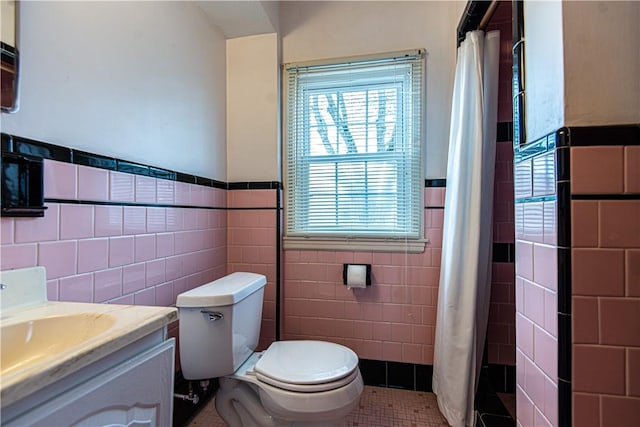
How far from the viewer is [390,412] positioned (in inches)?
62.8

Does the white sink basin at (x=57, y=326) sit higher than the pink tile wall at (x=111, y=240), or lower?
lower

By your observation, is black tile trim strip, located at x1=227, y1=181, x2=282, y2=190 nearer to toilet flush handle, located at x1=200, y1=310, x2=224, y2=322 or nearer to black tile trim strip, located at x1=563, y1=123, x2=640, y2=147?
toilet flush handle, located at x1=200, y1=310, x2=224, y2=322

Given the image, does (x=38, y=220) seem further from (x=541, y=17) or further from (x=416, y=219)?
(x=416, y=219)

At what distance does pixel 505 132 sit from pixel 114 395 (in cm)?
199

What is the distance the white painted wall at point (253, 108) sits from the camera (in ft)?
6.22

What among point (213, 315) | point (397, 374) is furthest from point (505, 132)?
point (213, 315)

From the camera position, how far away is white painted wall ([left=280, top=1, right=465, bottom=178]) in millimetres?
1745

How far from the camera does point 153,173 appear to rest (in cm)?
131

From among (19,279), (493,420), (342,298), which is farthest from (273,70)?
(493,420)

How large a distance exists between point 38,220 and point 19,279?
17 centimetres

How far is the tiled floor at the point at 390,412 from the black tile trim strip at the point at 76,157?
3.88ft

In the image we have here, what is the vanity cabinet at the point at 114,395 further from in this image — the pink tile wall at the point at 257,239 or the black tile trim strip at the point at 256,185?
the black tile trim strip at the point at 256,185

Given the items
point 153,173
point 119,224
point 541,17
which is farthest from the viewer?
point 153,173

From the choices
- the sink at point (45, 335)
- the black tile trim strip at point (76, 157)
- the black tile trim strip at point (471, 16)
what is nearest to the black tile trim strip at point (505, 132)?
the black tile trim strip at point (471, 16)
